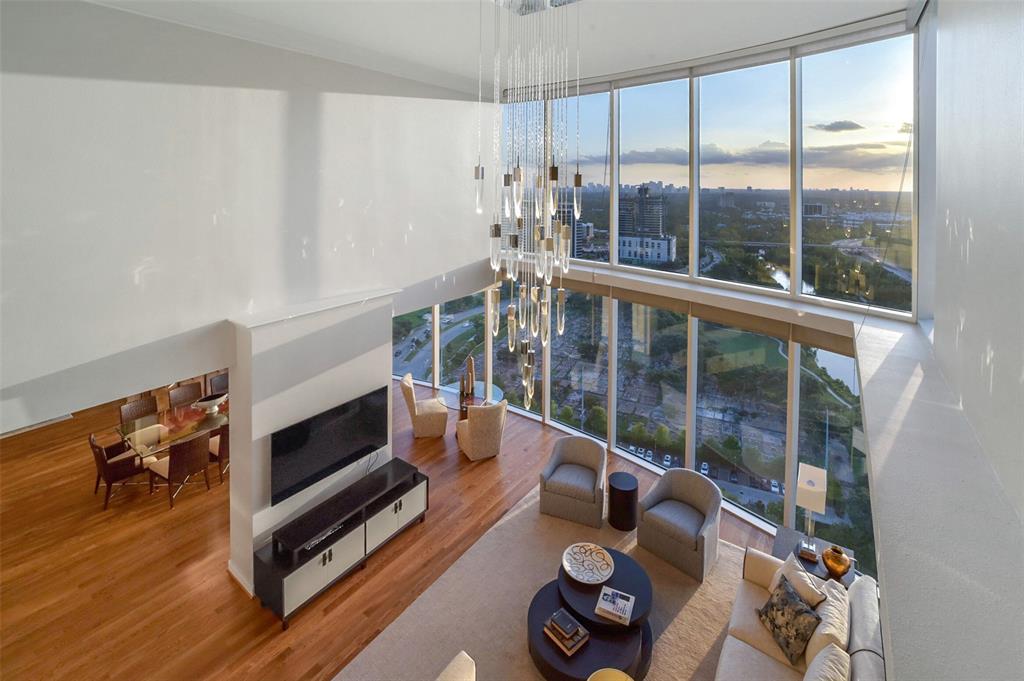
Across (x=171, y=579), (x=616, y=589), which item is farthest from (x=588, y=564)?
(x=171, y=579)

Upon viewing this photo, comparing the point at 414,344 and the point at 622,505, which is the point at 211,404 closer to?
the point at 414,344

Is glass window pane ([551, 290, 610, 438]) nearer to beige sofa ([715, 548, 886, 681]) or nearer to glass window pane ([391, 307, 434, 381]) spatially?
glass window pane ([391, 307, 434, 381])

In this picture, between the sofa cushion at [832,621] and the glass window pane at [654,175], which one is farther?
the glass window pane at [654,175]

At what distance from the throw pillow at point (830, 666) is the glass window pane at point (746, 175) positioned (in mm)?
4033

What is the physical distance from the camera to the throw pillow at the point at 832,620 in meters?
3.92

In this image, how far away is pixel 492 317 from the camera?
4.63m

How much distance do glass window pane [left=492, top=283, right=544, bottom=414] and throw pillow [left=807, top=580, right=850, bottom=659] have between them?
5.75 metres

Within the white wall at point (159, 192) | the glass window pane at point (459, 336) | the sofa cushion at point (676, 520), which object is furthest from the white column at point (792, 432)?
the glass window pane at point (459, 336)

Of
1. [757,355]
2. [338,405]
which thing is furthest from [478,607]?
[757,355]

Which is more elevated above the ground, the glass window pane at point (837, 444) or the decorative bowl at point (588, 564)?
the glass window pane at point (837, 444)

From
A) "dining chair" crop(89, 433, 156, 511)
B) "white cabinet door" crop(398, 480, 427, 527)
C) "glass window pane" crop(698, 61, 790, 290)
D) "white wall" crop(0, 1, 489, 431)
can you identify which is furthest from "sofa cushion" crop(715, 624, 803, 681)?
"dining chair" crop(89, 433, 156, 511)

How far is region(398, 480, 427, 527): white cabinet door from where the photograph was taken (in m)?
6.45

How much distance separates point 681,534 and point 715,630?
996 mm

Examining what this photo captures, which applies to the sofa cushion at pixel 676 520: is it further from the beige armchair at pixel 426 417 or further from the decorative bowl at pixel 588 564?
the beige armchair at pixel 426 417
